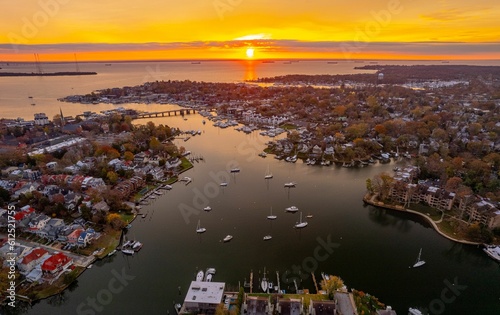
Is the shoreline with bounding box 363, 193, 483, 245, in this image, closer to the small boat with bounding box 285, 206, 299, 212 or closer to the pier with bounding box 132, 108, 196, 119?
the small boat with bounding box 285, 206, 299, 212

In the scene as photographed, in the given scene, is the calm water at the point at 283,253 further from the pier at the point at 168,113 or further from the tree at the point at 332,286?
the pier at the point at 168,113

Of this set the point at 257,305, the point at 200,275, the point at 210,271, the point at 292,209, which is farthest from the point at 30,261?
the point at 292,209

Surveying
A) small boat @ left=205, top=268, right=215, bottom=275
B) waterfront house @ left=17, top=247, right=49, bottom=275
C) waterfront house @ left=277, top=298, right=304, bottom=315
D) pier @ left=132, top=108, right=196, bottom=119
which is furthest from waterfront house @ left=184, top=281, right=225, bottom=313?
pier @ left=132, top=108, right=196, bottom=119

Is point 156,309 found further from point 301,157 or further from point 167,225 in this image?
point 301,157

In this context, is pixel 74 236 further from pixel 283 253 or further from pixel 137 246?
pixel 283 253

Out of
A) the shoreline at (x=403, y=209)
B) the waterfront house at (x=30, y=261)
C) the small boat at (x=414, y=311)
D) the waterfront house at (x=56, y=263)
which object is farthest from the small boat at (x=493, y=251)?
the waterfront house at (x=30, y=261)

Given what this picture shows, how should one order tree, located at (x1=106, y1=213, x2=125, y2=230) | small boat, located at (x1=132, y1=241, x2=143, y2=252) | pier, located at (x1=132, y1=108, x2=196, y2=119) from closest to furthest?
small boat, located at (x1=132, y1=241, x2=143, y2=252)
tree, located at (x1=106, y1=213, x2=125, y2=230)
pier, located at (x1=132, y1=108, x2=196, y2=119)
